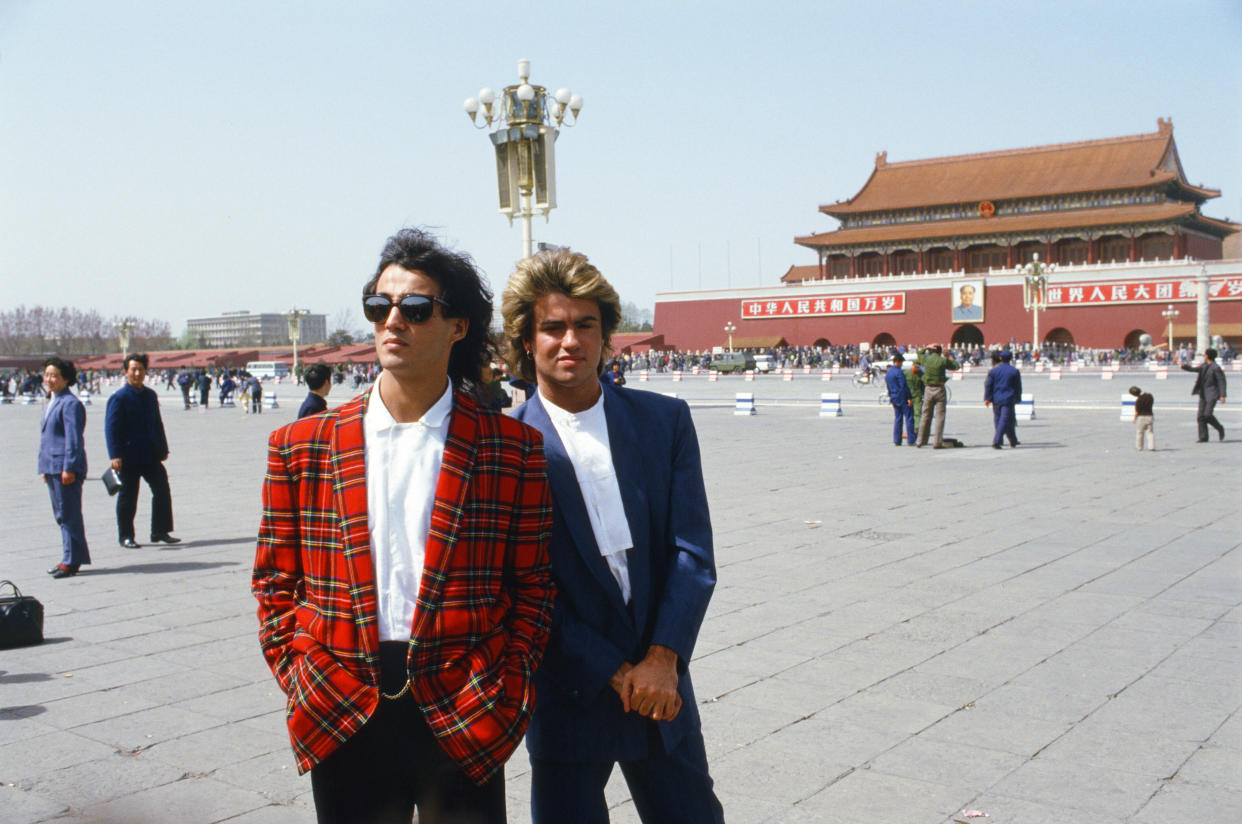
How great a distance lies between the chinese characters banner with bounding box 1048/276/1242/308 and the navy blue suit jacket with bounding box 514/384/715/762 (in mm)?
45148

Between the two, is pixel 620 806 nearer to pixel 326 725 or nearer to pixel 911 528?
pixel 326 725

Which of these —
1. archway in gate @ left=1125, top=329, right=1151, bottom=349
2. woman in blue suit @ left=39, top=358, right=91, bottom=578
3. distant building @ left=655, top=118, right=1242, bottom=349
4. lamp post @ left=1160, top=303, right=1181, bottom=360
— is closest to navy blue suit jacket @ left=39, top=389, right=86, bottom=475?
woman in blue suit @ left=39, top=358, right=91, bottom=578

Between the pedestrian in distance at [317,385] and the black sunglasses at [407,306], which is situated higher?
the black sunglasses at [407,306]

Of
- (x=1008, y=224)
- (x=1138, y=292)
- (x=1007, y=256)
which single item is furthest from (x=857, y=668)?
(x=1007, y=256)

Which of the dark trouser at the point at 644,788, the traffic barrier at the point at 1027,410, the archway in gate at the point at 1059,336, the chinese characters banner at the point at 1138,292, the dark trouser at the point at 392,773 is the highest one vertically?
the chinese characters banner at the point at 1138,292

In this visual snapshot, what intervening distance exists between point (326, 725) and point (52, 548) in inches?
251

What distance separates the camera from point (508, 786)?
3.03 metres

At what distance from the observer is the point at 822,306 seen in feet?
170

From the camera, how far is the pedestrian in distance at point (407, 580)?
166 cm

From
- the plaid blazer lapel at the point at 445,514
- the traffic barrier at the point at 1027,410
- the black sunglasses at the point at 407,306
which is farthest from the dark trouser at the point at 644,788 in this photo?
the traffic barrier at the point at 1027,410

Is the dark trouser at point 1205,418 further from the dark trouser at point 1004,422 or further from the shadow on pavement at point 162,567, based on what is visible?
the shadow on pavement at point 162,567

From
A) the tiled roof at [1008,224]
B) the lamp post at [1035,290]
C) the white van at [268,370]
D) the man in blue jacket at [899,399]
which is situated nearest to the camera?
the man in blue jacket at [899,399]

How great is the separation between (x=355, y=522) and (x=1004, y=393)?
11528 mm

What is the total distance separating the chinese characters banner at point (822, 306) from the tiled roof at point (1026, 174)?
4.89m
